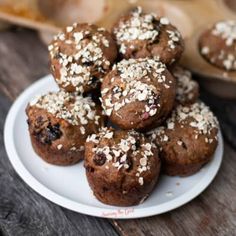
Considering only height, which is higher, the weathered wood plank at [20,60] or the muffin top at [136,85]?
the muffin top at [136,85]

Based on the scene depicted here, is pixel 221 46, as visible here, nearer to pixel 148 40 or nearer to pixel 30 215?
pixel 148 40

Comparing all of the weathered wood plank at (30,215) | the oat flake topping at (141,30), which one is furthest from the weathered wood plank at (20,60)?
the oat flake topping at (141,30)

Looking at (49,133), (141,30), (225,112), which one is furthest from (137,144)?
(225,112)

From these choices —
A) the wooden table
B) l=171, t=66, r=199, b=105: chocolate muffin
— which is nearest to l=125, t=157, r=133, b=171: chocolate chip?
the wooden table

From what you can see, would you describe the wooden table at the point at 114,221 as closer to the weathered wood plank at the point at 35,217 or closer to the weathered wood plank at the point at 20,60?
the weathered wood plank at the point at 35,217

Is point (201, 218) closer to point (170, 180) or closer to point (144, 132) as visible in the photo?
point (170, 180)

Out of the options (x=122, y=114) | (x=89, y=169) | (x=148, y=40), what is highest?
(x=148, y=40)
